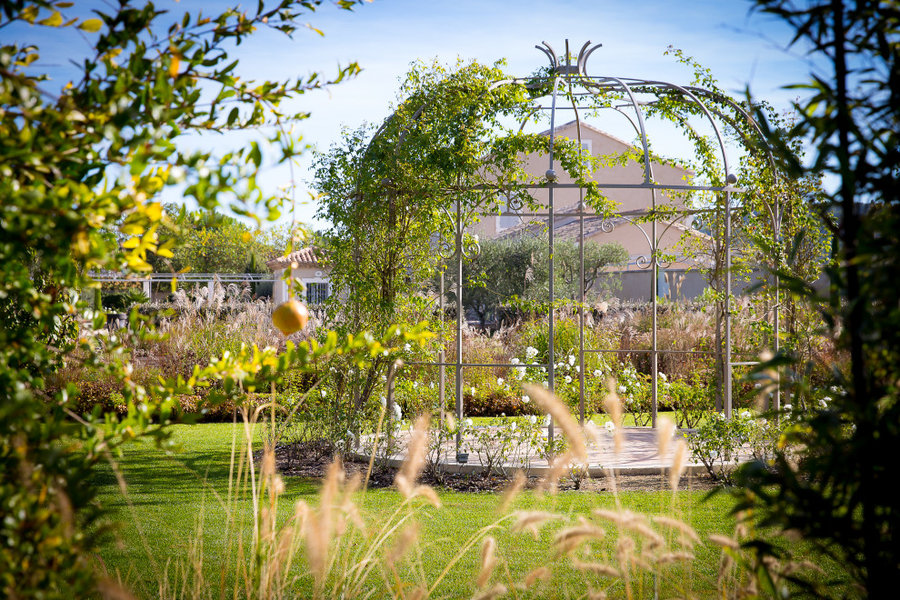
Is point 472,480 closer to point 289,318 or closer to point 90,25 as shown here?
point 289,318

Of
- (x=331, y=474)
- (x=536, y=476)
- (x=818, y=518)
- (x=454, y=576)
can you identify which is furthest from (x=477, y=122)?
(x=818, y=518)

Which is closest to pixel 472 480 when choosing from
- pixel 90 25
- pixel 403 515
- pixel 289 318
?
pixel 403 515

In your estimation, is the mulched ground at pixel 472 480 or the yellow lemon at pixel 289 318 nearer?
the yellow lemon at pixel 289 318

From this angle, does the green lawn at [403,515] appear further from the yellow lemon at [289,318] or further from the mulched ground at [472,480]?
→ the yellow lemon at [289,318]

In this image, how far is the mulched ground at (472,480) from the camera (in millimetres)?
5793

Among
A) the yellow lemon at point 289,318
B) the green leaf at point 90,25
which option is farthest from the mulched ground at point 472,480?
the green leaf at point 90,25

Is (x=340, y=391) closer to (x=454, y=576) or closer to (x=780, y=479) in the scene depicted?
(x=454, y=576)

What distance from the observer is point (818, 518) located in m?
1.42

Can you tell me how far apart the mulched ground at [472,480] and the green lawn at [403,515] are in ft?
0.79

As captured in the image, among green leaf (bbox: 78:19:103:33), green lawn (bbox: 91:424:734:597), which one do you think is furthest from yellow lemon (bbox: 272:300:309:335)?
green leaf (bbox: 78:19:103:33)

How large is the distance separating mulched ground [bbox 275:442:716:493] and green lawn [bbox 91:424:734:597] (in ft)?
0.79

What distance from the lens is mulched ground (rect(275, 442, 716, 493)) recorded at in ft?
19.0

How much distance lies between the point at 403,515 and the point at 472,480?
134 centimetres

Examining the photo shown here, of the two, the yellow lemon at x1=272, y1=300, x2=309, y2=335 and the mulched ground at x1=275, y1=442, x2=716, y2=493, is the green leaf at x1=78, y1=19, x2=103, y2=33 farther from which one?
the mulched ground at x1=275, y1=442, x2=716, y2=493
